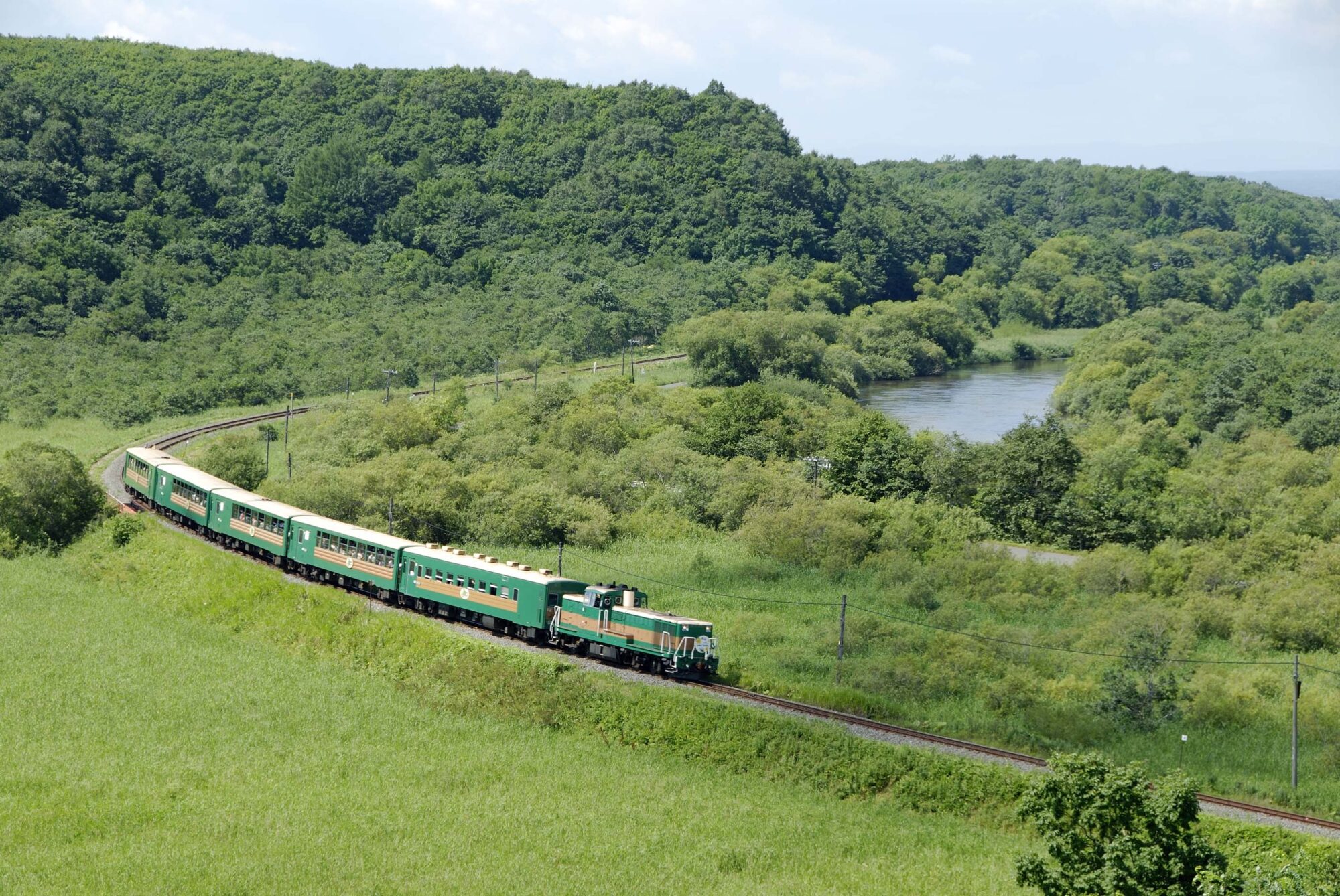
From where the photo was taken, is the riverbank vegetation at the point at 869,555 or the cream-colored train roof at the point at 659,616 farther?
the riverbank vegetation at the point at 869,555

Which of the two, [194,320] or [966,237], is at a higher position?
[966,237]

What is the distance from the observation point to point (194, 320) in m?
100

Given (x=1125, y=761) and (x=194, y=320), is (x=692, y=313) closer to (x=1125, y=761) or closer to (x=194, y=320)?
(x=194, y=320)

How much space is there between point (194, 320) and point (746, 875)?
83.5 m

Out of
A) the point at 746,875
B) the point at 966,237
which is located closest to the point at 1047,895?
the point at 746,875

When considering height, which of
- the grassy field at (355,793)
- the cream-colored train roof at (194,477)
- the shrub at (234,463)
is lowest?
the grassy field at (355,793)

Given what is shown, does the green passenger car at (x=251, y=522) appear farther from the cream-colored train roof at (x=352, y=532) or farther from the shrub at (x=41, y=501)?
the shrub at (x=41, y=501)

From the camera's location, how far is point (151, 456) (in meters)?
56.2

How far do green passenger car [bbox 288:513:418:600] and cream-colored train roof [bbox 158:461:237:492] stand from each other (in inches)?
223

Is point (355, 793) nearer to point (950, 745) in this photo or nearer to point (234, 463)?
point (950, 745)

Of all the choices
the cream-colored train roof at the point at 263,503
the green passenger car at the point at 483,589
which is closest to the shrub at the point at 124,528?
the cream-colored train roof at the point at 263,503

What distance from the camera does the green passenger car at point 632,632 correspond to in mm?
35688

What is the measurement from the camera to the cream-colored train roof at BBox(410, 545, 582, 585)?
3841 cm

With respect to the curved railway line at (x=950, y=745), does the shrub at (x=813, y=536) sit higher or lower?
higher
